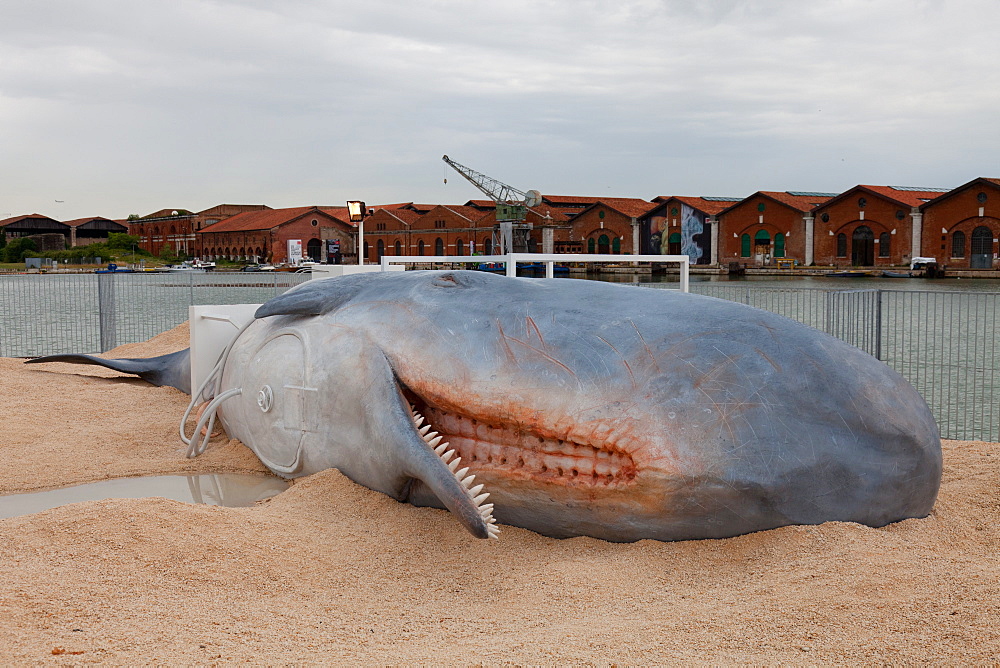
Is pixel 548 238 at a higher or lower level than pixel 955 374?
higher

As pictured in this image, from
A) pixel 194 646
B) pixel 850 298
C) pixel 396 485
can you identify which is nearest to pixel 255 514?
pixel 396 485

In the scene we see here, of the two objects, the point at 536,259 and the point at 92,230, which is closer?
the point at 536,259

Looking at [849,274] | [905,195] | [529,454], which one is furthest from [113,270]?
[529,454]

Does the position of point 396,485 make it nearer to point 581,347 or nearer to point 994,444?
point 581,347

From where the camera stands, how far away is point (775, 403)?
3.88 metres

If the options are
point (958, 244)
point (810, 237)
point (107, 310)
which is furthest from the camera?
point (810, 237)

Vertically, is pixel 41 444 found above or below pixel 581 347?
below

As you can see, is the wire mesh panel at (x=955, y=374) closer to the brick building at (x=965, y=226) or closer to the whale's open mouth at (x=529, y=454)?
the whale's open mouth at (x=529, y=454)

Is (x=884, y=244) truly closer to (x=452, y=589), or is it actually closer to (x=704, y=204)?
(x=704, y=204)

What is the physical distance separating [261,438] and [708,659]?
3598 mm

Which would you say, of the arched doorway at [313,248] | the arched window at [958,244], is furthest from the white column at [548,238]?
the arched window at [958,244]

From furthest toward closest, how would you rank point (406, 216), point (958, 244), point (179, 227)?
point (179, 227), point (406, 216), point (958, 244)

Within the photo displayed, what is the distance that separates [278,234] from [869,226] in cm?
5525

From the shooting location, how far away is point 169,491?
543 cm
